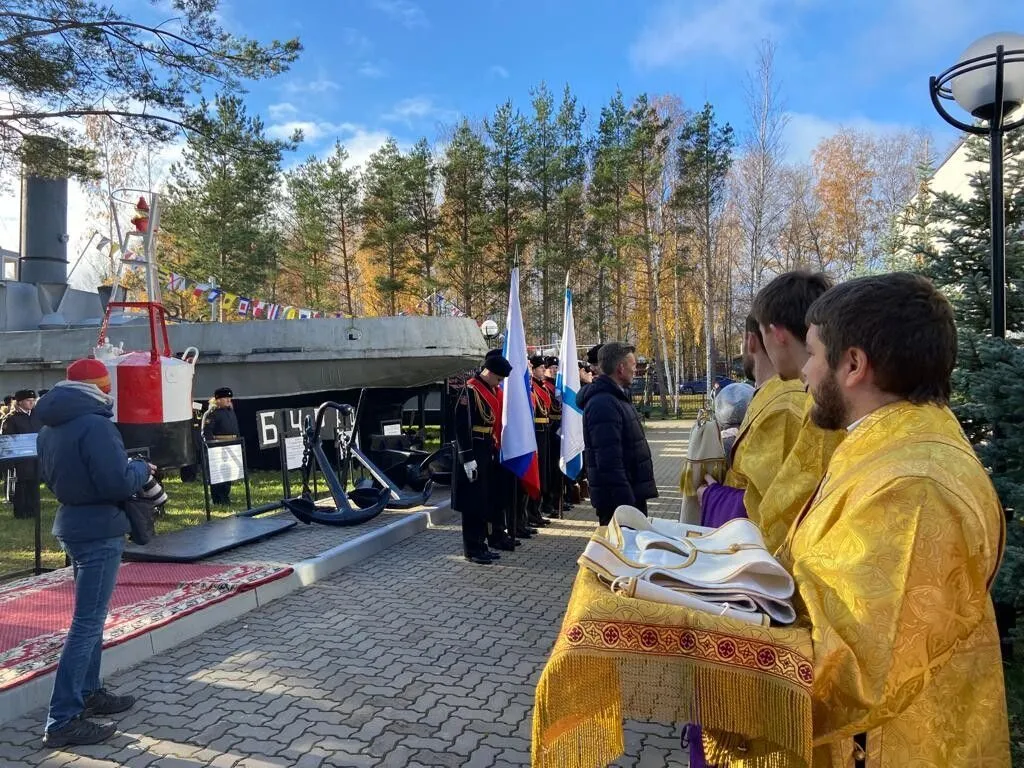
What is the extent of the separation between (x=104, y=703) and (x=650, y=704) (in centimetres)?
340

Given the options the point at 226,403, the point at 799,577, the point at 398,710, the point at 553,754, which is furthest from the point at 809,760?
the point at 226,403

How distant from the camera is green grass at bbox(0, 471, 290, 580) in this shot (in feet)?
21.3

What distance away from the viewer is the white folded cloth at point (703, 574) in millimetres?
1066

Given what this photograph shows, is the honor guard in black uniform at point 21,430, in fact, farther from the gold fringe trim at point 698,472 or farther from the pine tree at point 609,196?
the pine tree at point 609,196

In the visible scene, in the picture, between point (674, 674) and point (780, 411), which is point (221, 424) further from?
point (674, 674)

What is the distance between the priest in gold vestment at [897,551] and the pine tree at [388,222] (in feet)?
87.2

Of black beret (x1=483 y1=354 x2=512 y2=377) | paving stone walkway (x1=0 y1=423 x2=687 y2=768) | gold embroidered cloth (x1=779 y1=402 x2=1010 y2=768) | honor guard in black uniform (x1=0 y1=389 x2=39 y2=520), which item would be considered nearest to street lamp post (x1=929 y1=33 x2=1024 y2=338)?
paving stone walkway (x1=0 y1=423 x2=687 y2=768)

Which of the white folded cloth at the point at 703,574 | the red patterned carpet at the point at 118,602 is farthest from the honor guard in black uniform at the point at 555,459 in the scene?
the white folded cloth at the point at 703,574

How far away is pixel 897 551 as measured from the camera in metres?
1.02

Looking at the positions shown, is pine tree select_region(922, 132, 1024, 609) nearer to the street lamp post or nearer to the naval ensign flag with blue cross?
the street lamp post

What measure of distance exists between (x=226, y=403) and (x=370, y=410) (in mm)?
4801

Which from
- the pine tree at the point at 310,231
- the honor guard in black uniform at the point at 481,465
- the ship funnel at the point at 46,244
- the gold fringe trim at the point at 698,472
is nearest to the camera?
the gold fringe trim at the point at 698,472

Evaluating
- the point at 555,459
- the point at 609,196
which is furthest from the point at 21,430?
the point at 609,196

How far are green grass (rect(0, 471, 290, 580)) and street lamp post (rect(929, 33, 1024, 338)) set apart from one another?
7351mm
